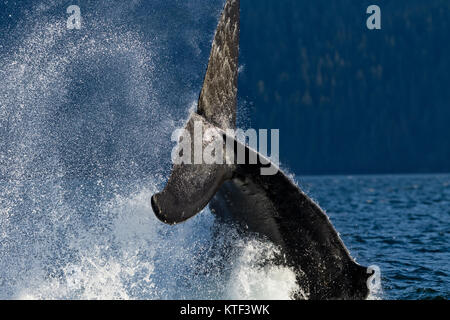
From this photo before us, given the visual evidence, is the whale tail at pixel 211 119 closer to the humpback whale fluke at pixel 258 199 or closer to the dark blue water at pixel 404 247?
the humpback whale fluke at pixel 258 199

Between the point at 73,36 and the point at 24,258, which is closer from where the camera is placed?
the point at 24,258

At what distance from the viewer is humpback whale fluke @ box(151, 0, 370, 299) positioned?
264 inches

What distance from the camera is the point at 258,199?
7.12 m

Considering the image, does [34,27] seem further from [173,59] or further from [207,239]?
[173,59]

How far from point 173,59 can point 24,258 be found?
87.2 metres

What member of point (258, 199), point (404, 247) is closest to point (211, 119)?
point (258, 199)

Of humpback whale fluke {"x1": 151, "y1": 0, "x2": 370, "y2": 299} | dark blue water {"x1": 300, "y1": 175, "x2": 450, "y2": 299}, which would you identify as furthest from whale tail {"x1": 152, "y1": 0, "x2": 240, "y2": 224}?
dark blue water {"x1": 300, "y1": 175, "x2": 450, "y2": 299}

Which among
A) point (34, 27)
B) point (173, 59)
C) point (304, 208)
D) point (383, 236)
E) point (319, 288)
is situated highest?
point (173, 59)

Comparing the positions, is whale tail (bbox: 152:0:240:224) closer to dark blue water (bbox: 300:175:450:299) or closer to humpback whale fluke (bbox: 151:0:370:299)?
humpback whale fluke (bbox: 151:0:370:299)

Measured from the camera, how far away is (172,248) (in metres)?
10.9

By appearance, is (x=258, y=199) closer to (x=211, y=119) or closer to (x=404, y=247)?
(x=211, y=119)

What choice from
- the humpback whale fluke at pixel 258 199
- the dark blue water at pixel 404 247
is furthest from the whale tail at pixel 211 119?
the dark blue water at pixel 404 247

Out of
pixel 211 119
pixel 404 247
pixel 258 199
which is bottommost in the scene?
pixel 404 247
